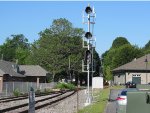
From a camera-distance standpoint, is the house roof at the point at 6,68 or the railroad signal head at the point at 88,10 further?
the house roof at the point at 6,68

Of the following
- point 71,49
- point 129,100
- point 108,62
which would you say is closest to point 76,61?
point 71,49

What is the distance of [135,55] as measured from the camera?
126m

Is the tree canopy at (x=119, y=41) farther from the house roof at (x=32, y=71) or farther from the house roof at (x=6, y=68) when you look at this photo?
the house roof at (x=6, y=68)

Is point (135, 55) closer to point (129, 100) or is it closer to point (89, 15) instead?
point (89, 15)

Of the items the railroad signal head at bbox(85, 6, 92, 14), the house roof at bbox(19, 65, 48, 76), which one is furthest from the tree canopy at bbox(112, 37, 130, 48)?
the railroad signal head at bbox(85, 6, 92, 14)

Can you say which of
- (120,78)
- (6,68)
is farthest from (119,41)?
(6,68)

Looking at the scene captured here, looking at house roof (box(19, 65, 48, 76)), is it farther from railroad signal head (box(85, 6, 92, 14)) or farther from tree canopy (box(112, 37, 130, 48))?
railroad signal head (box(85, 6, 92, 14))

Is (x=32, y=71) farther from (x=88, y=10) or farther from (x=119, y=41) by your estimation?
(x=88, y=10)

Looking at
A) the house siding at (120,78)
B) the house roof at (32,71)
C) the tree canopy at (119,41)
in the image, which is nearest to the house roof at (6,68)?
the house roof at (32,71)

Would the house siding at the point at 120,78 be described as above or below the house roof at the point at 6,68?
below

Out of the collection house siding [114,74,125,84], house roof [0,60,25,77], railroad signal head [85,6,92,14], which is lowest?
house siding [114,74,125,84]

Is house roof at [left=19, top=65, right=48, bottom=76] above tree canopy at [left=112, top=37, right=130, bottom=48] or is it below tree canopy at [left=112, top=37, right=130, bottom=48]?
below

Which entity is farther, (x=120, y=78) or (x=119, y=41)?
(x=119, y=41)

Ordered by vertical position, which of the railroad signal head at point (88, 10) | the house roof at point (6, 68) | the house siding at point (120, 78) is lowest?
the house siding at point (120, 78)
